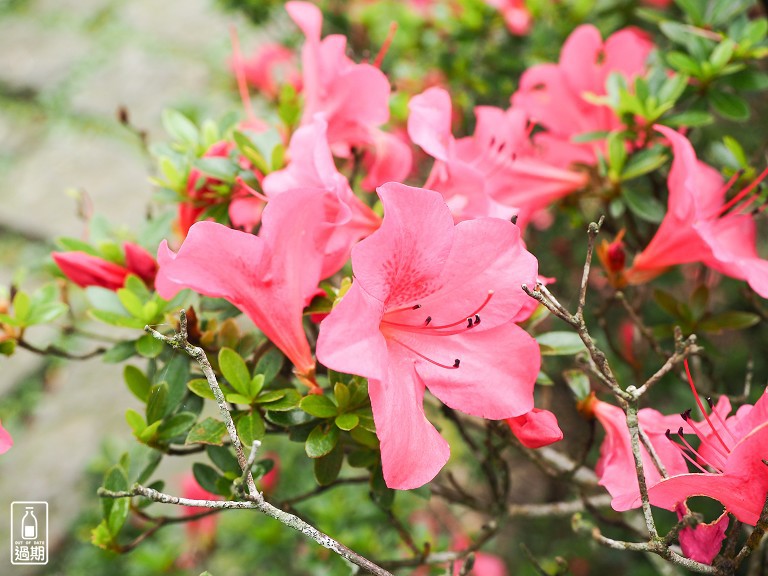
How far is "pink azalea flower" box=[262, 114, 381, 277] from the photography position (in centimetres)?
84

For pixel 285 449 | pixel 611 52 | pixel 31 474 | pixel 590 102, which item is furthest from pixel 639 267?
pixel 31 474

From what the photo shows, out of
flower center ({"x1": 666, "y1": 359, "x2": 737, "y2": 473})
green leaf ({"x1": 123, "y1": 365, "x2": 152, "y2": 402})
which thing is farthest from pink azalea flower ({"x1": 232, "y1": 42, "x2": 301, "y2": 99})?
flower center ({"x1": 666, "y1": 359, "x2": 737, "y2": 473})

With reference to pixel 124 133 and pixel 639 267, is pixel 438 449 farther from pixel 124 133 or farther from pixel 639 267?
pixel 124 133

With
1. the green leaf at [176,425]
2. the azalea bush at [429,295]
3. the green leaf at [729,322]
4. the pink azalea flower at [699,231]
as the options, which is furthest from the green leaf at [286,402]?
the green leaf at [729,322]

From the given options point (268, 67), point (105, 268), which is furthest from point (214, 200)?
point (268, 67)

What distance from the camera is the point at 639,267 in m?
1.05

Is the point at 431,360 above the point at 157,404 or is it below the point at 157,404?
above

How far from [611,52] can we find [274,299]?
2.54 ft

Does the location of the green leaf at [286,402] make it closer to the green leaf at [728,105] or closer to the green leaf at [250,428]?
the green leaf at [250,428]

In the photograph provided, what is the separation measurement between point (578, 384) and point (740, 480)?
0.29 metres

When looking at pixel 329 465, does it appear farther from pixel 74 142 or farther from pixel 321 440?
pixel 74 142

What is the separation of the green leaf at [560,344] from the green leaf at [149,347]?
50 centimetres

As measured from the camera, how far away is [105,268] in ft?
3.30

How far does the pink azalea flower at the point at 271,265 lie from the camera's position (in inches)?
30.0
